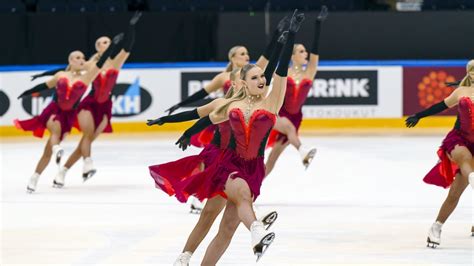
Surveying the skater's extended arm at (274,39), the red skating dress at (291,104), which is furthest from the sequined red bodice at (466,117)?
the red skating dress at (291,104)

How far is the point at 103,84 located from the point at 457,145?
18.4 ft

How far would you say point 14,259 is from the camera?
27.5 ft

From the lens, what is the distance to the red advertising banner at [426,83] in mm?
18938

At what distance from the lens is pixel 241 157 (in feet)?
23.1

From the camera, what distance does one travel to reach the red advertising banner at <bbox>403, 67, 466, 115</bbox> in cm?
1894


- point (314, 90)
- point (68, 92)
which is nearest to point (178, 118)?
point (68, 92)

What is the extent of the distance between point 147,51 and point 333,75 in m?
3.07

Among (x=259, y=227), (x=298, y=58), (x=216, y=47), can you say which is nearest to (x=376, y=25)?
(x=216, y=47)

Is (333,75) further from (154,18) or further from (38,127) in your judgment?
(38,127)

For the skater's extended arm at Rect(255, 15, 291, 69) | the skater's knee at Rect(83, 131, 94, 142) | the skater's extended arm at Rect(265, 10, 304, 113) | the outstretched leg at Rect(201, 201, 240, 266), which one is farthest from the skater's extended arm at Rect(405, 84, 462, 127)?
the skater's knee at Rect(83, 131, 94, 142)

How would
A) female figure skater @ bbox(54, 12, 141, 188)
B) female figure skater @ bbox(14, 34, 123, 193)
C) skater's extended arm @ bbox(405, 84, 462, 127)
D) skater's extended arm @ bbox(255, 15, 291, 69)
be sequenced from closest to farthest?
skater's extended arm @ bbox(255, 15, 291, 69)
skater's extended arm @ bbox(405, 84, 462, 127)
female figure skater @ bbox(14, 34, 123, 193)
female figure skater @ bbox(54, 12, 141, 188)

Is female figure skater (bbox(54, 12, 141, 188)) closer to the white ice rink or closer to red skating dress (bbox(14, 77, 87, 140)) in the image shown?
red skating dress (bbox(14, 77, 87, 140))

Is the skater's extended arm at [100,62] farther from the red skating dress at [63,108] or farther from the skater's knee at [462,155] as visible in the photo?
the skater's knee at [462,155]

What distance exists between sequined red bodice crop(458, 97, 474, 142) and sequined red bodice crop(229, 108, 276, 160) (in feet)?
7.35
